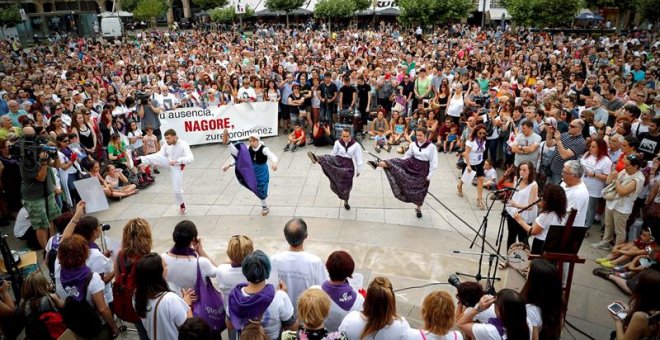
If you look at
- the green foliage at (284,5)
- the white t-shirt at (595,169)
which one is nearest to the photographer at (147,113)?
the white t-shirt at (595,169)

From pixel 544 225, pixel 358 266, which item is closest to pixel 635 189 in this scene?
pixel 544 225

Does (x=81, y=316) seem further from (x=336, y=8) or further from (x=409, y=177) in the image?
(x=336, y=8)

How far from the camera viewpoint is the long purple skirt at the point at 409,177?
761 centimetres

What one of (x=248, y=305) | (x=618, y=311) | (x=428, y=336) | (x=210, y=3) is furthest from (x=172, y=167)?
(x=210, y=3)

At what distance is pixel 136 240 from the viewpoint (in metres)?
4.20

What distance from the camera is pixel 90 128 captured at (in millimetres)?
9094

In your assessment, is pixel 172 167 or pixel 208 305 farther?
pixel 172 167

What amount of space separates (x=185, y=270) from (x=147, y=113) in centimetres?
753

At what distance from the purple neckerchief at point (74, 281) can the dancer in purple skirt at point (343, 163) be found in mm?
4336

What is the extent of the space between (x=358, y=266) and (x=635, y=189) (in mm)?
3925

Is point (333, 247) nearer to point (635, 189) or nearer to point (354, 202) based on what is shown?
point (354, 202)

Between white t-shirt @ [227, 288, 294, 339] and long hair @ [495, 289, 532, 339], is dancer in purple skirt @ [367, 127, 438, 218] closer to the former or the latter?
white t-shirt @ [227, 288, 294, 339]

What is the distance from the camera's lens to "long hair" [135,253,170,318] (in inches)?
138

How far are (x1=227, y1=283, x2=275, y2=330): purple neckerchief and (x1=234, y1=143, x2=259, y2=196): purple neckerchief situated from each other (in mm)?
4270
